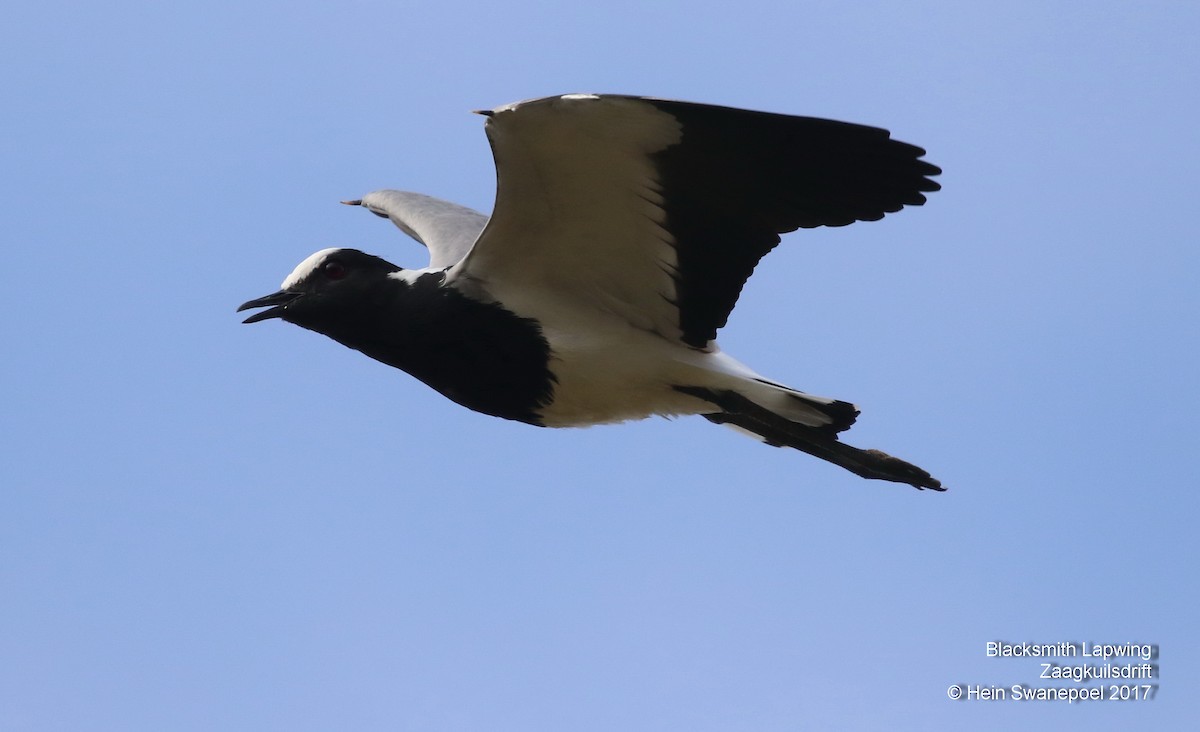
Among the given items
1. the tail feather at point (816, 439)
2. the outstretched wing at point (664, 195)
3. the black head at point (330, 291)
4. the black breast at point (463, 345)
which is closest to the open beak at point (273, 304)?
the black head at point (330, 291)

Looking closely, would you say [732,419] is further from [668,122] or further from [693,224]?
[668,122]

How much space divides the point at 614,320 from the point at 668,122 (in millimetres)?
1402

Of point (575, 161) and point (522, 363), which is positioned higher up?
point (575, 161)

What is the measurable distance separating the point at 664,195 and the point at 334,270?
2.04 m

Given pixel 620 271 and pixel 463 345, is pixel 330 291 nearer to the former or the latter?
pixel 463 345

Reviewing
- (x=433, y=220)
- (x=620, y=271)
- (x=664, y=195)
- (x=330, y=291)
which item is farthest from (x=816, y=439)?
(x=433, y=220)

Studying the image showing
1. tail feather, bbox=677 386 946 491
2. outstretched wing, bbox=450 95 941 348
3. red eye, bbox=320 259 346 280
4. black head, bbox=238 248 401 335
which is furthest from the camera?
red eye, bbox=320 259 346 280

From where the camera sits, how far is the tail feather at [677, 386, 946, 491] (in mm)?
7734

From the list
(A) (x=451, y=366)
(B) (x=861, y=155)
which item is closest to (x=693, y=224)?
(B) (x=861, y=155)

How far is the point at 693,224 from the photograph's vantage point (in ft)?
23.6

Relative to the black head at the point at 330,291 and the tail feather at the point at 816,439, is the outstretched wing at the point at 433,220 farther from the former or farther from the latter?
the tail feather at the point at 816,439

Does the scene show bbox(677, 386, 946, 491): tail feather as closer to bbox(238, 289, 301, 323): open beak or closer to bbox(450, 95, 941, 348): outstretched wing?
bbox(450, 95, 941, 348): outstretched wing

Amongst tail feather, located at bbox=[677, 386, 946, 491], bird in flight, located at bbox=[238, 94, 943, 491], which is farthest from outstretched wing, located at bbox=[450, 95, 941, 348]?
tail feather, located at bbox=[677, 386, 946, 491]

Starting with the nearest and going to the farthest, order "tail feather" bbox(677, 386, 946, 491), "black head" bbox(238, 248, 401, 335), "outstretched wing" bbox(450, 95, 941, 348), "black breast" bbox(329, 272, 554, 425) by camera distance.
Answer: "outstretched wing" bbox(450, 95, 941, 348) → "black breast" bbox(329, 272, 554, 425) → "tail feather" bbox(677, 386, 946, 491) → "black head" bbox(238, 248, 401, 335)
